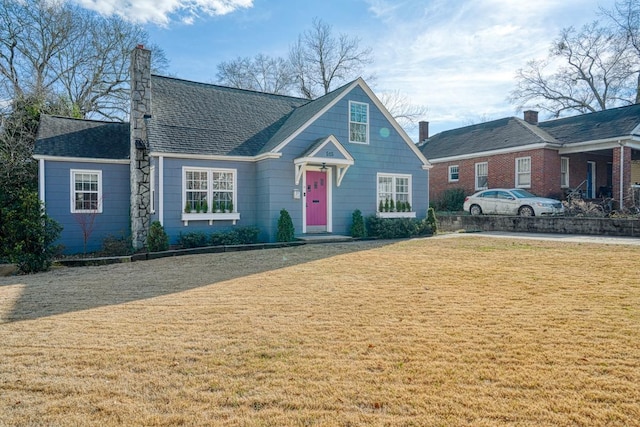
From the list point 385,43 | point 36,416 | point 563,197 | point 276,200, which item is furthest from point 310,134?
point 563,197

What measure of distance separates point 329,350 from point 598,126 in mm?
22980

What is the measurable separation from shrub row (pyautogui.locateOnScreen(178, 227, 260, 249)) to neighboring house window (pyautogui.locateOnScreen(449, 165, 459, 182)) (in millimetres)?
15855

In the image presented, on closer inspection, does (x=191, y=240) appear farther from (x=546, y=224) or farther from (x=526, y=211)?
(x=526, y=211)

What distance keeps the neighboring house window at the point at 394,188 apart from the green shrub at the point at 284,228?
14.2ft

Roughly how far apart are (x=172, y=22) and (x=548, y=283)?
880 inches

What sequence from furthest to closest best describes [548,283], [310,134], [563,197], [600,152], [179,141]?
1. [600,152]
2. [563,197]
3. [310,134]
4. [179,141]
5. [548,283]

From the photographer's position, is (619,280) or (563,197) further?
(563,197)

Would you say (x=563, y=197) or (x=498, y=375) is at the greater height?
(x=563, y=197)

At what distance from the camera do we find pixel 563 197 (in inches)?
826

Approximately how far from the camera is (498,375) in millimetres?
3291

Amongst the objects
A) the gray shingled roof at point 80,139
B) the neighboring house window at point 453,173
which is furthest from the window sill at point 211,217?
the neighboring house window at point 453,173

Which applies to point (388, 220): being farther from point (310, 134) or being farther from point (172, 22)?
point (172, 22)

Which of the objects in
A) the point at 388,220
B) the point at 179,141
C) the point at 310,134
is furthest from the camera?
the point at 388,220

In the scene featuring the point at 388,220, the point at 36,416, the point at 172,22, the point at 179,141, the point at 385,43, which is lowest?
the point at 36,416
